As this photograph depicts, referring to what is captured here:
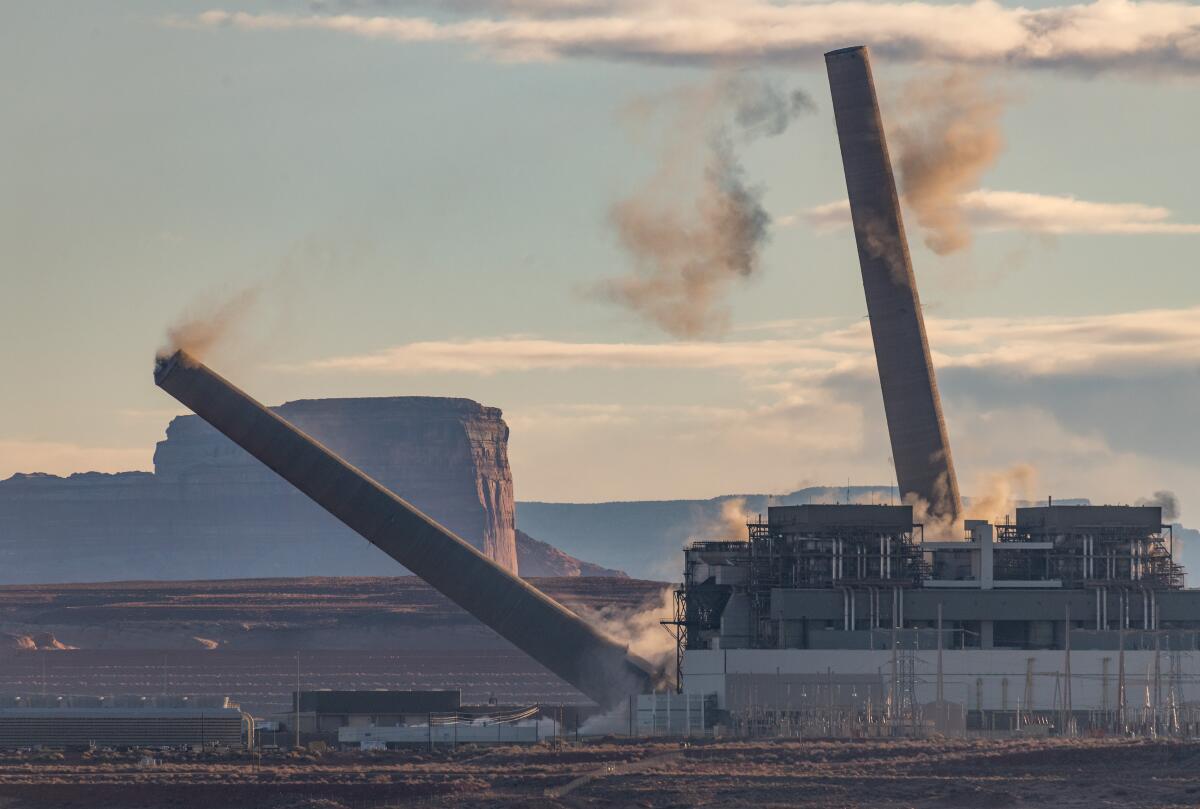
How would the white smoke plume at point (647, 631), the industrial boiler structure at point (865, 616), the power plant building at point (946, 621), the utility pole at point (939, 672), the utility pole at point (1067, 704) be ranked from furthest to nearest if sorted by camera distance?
the white smoke plume at point (647, 631) → the power plant building at point (946, 621) → the industrial boiler structure at point (865, 616) → the utility pole at point (1067, 704) → the utility pole at point (939, 672)

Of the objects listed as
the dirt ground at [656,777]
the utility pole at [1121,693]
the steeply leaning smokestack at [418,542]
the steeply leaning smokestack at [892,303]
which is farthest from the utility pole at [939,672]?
the steeply leaning smokestack at [892,303]

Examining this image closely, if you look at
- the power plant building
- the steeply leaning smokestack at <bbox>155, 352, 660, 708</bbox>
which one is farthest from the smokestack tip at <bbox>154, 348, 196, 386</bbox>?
the power plant building

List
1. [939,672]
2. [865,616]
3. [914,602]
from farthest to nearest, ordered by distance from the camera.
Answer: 1. [914,602]
2. [865,616]
3. [939,672]

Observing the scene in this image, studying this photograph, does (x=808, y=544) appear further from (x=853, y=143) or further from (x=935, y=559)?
(x=853, y=143)

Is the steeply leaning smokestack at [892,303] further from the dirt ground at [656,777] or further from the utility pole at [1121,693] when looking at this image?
the dirt ground at [656,777]

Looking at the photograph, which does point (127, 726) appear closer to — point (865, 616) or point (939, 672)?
point (865, 616)

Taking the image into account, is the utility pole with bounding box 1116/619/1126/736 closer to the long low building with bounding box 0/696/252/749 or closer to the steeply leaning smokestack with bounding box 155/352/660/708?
the steeply leaning smokestack with bounding box 155/352/660/708

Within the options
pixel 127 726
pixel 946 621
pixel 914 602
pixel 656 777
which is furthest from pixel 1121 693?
pixel 127 726
